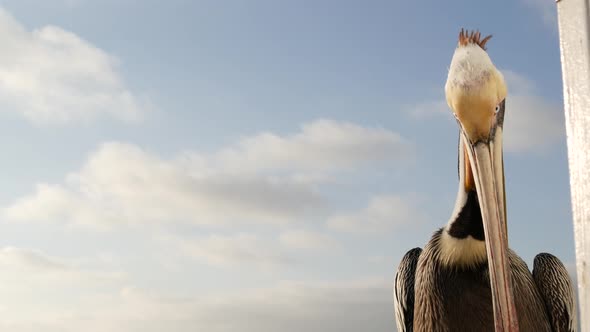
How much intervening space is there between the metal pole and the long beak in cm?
98

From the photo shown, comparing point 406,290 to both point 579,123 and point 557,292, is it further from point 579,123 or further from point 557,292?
point 579,123

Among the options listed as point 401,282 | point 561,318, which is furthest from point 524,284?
point 401,282

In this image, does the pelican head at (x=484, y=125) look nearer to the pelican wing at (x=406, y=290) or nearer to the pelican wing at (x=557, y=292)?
the pelican wing at (x=557, y=292)

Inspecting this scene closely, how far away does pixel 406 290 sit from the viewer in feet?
18.3

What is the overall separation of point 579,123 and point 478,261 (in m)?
2.52

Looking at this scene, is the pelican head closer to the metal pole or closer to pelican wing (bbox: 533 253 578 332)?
the metal pole

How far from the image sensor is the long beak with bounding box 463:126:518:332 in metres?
3.27

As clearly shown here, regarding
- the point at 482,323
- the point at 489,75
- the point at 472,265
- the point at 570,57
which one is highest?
the point at 489,75

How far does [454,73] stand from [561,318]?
245 centimetres

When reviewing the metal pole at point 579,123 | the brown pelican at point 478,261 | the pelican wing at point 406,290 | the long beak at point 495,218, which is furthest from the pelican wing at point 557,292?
the metal pole at point 579,123

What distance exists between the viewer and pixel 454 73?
376 cm

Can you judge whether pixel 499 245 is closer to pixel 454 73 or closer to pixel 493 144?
pixel 493 144

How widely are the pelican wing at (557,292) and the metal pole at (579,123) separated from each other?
3069mm

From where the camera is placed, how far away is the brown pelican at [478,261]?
356cm
